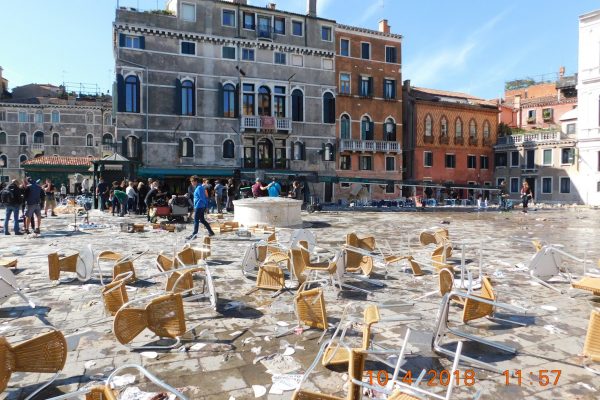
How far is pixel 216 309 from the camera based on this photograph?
5598 millimetres

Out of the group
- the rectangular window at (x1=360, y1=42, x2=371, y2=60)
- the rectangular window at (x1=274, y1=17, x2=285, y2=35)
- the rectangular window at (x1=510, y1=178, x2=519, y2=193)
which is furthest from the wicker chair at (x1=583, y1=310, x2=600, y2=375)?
the rectangular window at (x1=510, y1=178, x2=519, y2=193)

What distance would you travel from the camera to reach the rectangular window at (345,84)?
118 feet

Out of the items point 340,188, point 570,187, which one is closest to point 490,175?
point 570,187

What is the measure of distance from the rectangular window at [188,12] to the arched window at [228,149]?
8.67m

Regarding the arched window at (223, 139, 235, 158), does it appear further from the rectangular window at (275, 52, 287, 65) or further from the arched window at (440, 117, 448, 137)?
the arched window at (440, 117, 448, 137)

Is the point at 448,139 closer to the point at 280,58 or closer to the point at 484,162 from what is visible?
the point at 484,162

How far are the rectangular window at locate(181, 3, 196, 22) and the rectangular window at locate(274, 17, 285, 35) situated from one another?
20.2ft

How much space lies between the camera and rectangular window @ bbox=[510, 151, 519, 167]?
41.0m

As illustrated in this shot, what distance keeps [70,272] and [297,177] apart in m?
24.9

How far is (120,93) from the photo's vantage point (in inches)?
1121

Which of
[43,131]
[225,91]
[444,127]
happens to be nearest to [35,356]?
[225,91]

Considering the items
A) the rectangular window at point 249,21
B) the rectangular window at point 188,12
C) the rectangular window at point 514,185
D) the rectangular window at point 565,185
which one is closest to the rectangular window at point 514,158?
the rectangular window at point 514,185

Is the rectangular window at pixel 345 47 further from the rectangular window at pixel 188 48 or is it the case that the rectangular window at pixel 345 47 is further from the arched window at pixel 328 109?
the rectangular window at pixel 188 48

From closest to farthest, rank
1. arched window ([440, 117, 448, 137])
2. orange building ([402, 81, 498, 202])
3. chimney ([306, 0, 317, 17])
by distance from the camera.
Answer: chimney ([306, 0, 317, 17])
orange building ([402, 81, 498, 202])
arched window ([440, 117, 448, 137])
